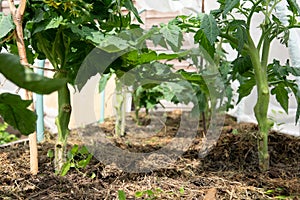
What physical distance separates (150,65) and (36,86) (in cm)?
101

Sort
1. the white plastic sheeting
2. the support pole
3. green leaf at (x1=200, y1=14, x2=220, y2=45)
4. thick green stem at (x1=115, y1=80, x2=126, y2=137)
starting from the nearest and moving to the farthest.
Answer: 1. green leaf at (x1=200, y1=14, x2=220, y2=45)
2. thick green stem at (x1=115, y1=80, x2=126, y2=137)
3. the white plastic sheeting
4. the support pole

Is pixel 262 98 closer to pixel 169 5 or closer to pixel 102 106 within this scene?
pixel 169 5

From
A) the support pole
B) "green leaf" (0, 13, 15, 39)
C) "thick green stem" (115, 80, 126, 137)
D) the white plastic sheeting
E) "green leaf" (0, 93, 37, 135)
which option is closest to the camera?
"green leaf" (0, 93, 37, 135)

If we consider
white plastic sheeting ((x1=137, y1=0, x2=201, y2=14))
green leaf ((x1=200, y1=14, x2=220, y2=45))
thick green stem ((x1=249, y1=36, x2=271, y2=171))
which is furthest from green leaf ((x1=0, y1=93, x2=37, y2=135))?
white plastic sheeting ((x1=137, y1=0, x2=201, y2=14))

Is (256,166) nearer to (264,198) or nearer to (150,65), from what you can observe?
(264,198)

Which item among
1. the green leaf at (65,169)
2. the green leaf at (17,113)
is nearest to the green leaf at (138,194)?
the green leaf at (65,169)

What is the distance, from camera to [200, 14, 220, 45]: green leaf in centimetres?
104

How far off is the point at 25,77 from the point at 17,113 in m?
0.22

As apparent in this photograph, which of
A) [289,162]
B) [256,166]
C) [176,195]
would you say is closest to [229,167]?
[256,166]

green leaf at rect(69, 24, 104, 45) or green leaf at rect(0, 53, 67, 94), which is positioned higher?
green leaf at rect(69, 24, 104, 45)

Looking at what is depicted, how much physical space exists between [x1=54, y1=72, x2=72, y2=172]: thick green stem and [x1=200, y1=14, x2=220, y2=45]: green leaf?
1.42 ft

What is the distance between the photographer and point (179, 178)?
1.19 metres

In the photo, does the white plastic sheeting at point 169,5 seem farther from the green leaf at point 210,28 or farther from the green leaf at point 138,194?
the green leaf at point 138,194

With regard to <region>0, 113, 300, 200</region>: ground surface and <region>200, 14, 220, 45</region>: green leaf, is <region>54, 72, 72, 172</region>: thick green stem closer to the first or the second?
<region>0, 113, 300, 200</region>: ground surface
